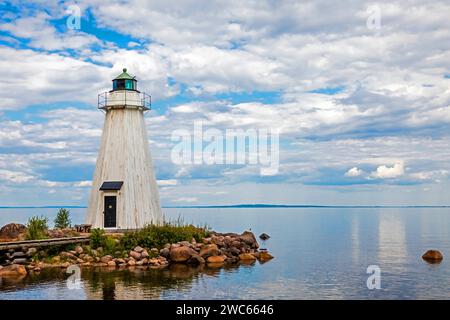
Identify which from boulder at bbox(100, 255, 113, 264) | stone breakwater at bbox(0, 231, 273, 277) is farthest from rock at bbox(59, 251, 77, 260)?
boulder at bbox(100, 255, 113, 264)

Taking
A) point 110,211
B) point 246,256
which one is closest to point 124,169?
point 110,211

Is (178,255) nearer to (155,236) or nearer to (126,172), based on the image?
(155,236)

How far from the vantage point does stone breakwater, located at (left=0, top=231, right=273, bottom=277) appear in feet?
100

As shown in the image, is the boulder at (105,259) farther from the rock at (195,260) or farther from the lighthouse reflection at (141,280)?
the rock at (195,260)

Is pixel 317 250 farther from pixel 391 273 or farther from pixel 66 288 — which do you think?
pixel 66 288

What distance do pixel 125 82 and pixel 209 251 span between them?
13566 mm

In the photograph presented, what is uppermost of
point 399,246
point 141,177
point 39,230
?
point 141,177

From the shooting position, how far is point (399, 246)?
53.1 m

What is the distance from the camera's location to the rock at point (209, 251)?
114 feet

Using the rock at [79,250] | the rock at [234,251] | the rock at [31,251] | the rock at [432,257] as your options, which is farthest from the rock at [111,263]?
the rock at [432,257]

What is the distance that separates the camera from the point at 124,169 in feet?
121
